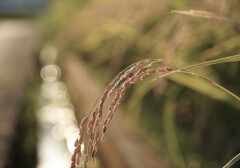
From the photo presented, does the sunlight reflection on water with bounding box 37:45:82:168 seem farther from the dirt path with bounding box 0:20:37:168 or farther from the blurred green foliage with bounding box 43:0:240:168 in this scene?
the blurred green foliage with bounding box 43:0:240:168

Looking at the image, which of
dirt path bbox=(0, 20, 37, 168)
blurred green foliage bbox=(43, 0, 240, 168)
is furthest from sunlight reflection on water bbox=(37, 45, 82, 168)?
blurred green foliage bbox=(43, 0, 240, 168)

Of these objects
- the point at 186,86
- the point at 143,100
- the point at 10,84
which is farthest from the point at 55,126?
the point at 186,86

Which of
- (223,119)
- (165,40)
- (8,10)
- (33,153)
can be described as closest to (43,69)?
(33,153)

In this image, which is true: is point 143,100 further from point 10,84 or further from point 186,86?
point 10,84

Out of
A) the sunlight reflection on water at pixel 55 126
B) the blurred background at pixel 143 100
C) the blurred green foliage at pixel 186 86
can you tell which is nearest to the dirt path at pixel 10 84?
the blurred background at pixel 143 100

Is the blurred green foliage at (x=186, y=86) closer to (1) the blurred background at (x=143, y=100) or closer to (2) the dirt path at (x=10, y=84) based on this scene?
(1) the blurred background at (x=143, y=100)

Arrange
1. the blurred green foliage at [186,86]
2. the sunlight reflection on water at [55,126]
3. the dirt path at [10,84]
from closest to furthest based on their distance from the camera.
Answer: the blurred green foliage at [186,86]
the dirt path at [10,84]
the sunlight reflection on water at [55,126]

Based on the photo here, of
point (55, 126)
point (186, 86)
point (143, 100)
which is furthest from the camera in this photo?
point (55, 126)
